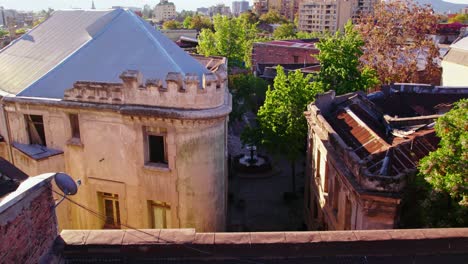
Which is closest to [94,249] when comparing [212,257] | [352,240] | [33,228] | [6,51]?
[33,228]

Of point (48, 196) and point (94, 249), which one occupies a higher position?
point (48, 196)

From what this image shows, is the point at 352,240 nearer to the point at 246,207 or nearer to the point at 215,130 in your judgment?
the point at 215,130

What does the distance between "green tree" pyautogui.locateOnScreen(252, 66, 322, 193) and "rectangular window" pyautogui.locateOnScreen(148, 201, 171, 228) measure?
11752 millimetres

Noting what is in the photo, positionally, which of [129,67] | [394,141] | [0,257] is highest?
[129,67]

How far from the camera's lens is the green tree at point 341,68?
32.0 m

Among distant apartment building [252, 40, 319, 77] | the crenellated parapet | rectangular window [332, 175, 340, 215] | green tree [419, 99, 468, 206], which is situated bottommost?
rectangular window [332, 175, 340, 215]

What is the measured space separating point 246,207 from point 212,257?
19.5 m

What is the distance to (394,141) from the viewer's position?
1909 centimetres

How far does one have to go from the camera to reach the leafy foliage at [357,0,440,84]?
3878cm

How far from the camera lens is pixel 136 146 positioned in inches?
681

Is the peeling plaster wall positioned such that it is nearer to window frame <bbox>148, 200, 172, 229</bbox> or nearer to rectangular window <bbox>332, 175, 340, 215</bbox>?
window frame <bbox>148, 200, 172, 229</bbox>

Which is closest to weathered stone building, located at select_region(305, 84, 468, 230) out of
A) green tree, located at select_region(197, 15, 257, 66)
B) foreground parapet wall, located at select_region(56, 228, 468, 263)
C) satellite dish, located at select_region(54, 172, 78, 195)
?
foreground parapet wall, located at select_region(56, 228, 468, 263)

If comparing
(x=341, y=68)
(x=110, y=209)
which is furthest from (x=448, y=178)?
(x=341, y=68)

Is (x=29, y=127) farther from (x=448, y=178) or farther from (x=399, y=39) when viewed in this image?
(x=399, y=39)
